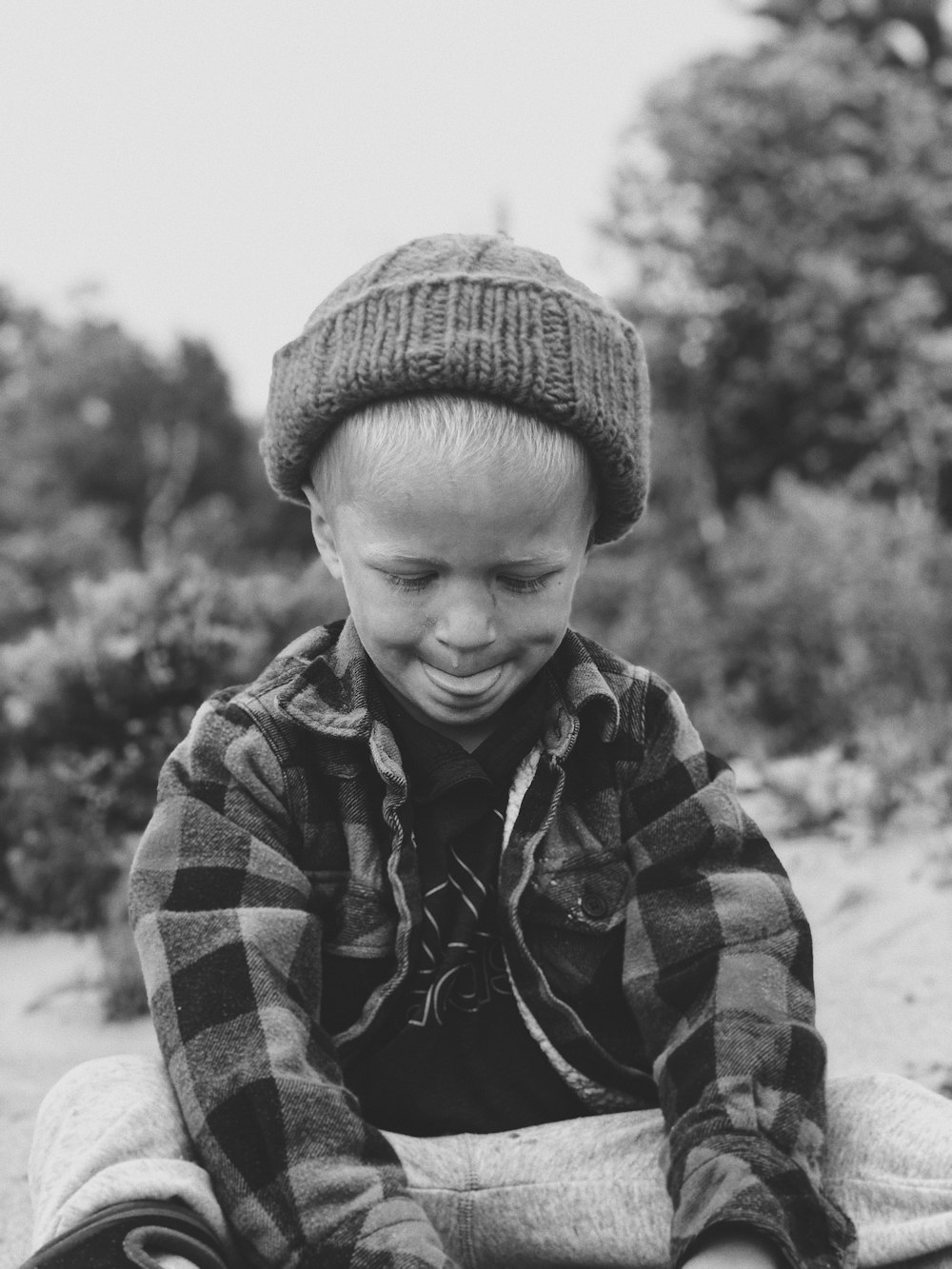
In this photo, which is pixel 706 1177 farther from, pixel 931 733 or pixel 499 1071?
pixel 931 733

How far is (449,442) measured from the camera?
1734 mm

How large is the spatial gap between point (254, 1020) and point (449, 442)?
783 mm

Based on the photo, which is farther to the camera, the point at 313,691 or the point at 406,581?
the point at 313,691

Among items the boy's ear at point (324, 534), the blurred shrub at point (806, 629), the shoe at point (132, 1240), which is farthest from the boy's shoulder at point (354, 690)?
the blurred shrub at point (806, 629)

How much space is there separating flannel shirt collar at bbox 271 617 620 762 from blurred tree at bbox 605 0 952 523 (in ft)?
34.0

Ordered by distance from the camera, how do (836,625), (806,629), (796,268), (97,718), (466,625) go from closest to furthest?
(466,625) → (97,718) → (836,625) → (806,629) → (796,268)

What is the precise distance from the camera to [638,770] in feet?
6.70

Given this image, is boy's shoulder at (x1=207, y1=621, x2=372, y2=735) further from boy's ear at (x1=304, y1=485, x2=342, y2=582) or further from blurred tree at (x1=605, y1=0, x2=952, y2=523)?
blurred tree at (x1=605, y1=0, x2=952, y2=523)

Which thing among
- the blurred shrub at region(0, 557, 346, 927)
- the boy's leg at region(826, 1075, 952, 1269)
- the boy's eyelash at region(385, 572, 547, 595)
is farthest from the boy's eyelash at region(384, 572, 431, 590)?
the blurred shrub at region(0, 557, 346, 927)

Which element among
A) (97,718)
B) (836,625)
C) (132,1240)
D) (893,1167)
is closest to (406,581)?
(132,1240)

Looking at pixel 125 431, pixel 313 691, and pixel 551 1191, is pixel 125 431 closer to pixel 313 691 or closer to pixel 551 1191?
pixel 313 691

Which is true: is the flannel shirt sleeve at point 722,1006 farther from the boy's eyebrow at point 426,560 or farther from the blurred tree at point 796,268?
the blurred tree at point 796,268

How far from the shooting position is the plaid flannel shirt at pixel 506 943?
1.67 metres

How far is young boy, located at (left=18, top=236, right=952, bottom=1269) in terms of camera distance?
1688 millimetres
